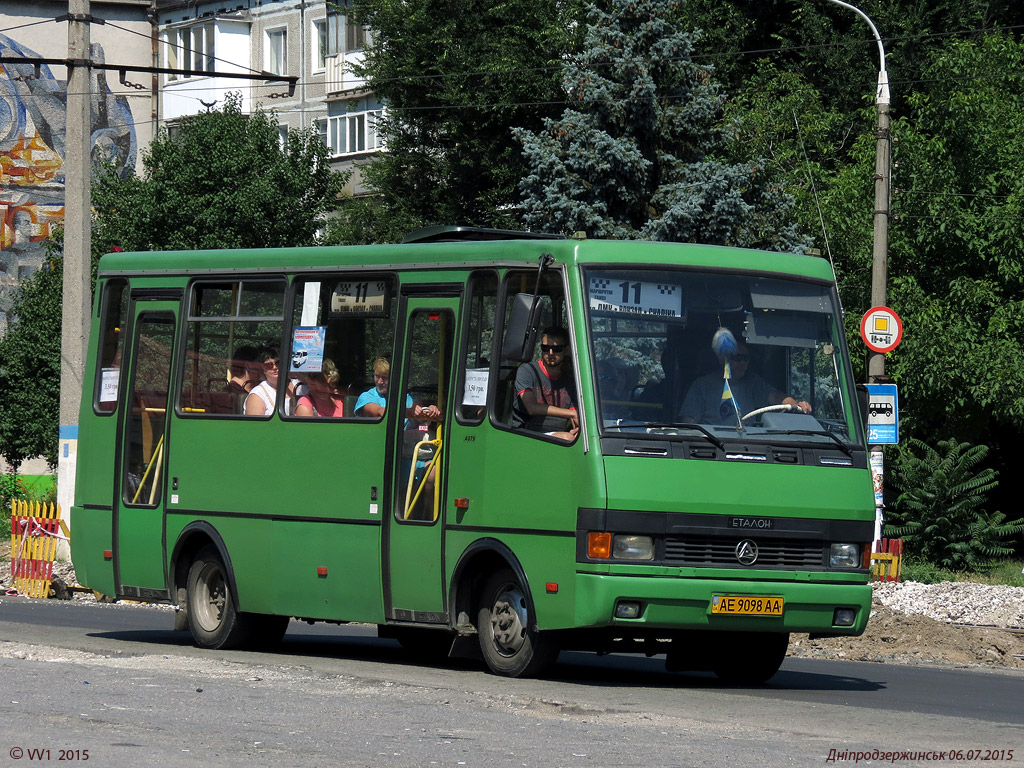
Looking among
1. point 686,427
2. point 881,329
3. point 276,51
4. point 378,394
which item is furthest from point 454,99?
point 686,427

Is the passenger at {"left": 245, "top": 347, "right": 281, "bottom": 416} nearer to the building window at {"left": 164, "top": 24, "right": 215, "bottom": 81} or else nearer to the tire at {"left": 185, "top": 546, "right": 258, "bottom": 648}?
the tire at {"left": 185, "top": 546, "right": 258, "bottom": 648}

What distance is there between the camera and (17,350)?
186 ft

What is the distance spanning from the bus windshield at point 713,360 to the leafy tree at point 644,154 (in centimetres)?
2117

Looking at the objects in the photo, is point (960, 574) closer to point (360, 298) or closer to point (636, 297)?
point (360, 298)

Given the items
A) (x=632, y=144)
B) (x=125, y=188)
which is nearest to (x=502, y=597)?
(x=632, y=144)

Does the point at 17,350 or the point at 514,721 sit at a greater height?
the point at 17,350

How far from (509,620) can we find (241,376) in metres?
3.50

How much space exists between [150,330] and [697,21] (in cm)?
2844

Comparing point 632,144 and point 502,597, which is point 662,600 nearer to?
Answer: point 502,597

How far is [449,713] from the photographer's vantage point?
9781mm

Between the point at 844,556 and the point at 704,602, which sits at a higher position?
the point at 844,556

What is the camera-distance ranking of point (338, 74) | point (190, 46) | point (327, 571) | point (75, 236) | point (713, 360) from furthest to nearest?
1. point (190, 46)
2. point (338, 74)
3. point (75, 236)
4. point (327, 571)
5. point (713, 360)

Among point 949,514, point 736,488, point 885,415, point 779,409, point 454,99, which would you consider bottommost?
point 949,514

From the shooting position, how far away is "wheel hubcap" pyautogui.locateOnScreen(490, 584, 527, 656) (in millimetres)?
11883
